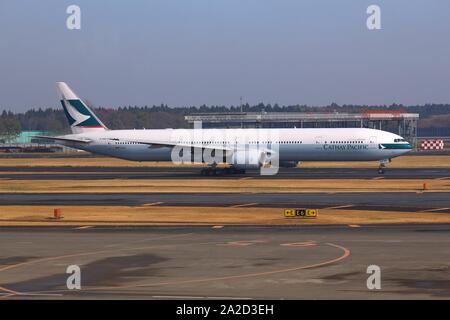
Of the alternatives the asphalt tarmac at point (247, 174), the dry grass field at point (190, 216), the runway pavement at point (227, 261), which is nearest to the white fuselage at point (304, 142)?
the asphalt tarmac at point (247, 174)

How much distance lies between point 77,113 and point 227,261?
245 feet

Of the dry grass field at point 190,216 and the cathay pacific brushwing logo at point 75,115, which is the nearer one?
the dry grass field at point 190,216

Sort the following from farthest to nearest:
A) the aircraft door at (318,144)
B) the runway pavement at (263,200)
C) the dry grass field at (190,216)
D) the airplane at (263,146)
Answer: the aircraft door at (318,144) < the airplane at (263,146) < the runway pavement at (263,200) < the dry grass field at (190,216)

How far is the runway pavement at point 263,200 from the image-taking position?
52.7m

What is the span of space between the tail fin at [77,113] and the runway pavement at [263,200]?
3601 cm

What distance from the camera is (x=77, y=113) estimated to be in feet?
336

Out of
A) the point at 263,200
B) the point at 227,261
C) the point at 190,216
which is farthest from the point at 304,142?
the point at 227,261

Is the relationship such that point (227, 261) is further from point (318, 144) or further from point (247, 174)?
point (318, 144)

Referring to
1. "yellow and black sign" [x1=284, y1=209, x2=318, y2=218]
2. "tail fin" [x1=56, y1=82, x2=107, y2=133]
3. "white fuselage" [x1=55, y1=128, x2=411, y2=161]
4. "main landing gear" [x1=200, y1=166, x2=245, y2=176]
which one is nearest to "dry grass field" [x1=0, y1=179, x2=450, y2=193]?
"main landing gear" [x1=200, y1=166, x2=245, y2=176]

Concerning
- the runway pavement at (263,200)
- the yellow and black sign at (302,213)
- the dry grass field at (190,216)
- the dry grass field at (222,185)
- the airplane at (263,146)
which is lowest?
the dry grass field at (222,185)

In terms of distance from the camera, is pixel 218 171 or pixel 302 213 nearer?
pixel 302 213

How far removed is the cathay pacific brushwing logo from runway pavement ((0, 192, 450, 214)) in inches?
1423

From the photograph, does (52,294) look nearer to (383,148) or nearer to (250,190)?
(250,190)

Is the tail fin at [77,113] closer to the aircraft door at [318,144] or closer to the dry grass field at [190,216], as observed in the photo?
the aircraft door at [318,144]
